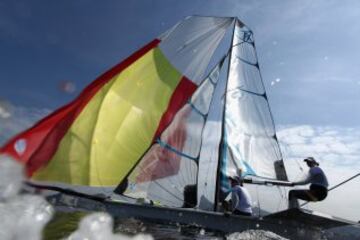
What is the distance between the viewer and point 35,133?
932 centimetres

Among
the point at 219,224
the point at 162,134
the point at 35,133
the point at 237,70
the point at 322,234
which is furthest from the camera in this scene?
the point at 237,70

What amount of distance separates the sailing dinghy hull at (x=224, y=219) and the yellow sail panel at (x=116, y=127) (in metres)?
0.96

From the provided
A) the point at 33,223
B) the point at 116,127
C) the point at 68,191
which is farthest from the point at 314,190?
the point at 33,223

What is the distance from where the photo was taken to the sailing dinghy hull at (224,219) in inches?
403

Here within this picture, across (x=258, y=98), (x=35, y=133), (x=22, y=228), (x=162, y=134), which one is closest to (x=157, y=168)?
(x=162, y=134)

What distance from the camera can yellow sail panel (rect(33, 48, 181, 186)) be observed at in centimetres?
993

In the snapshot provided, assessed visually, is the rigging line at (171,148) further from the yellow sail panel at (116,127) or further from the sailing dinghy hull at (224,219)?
the sailing dinghy hull at (224,219)

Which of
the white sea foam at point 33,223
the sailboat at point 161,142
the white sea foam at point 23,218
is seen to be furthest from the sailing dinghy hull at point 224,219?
the white sea foam at point 33,223

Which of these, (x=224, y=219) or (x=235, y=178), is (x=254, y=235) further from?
(x=235, y=178)

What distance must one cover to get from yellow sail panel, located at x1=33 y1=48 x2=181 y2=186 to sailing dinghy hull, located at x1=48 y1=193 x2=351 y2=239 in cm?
96

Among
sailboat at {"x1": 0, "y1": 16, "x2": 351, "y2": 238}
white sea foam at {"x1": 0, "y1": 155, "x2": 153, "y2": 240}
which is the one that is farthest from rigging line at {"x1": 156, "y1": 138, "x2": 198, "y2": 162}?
white sea foam at {"x1": 0, "y1": 155, "x2": 153, "y2": 240}

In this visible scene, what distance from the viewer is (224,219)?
403 inches

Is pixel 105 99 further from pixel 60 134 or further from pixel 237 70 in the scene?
pixel 237 70

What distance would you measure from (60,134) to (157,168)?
3573mm
